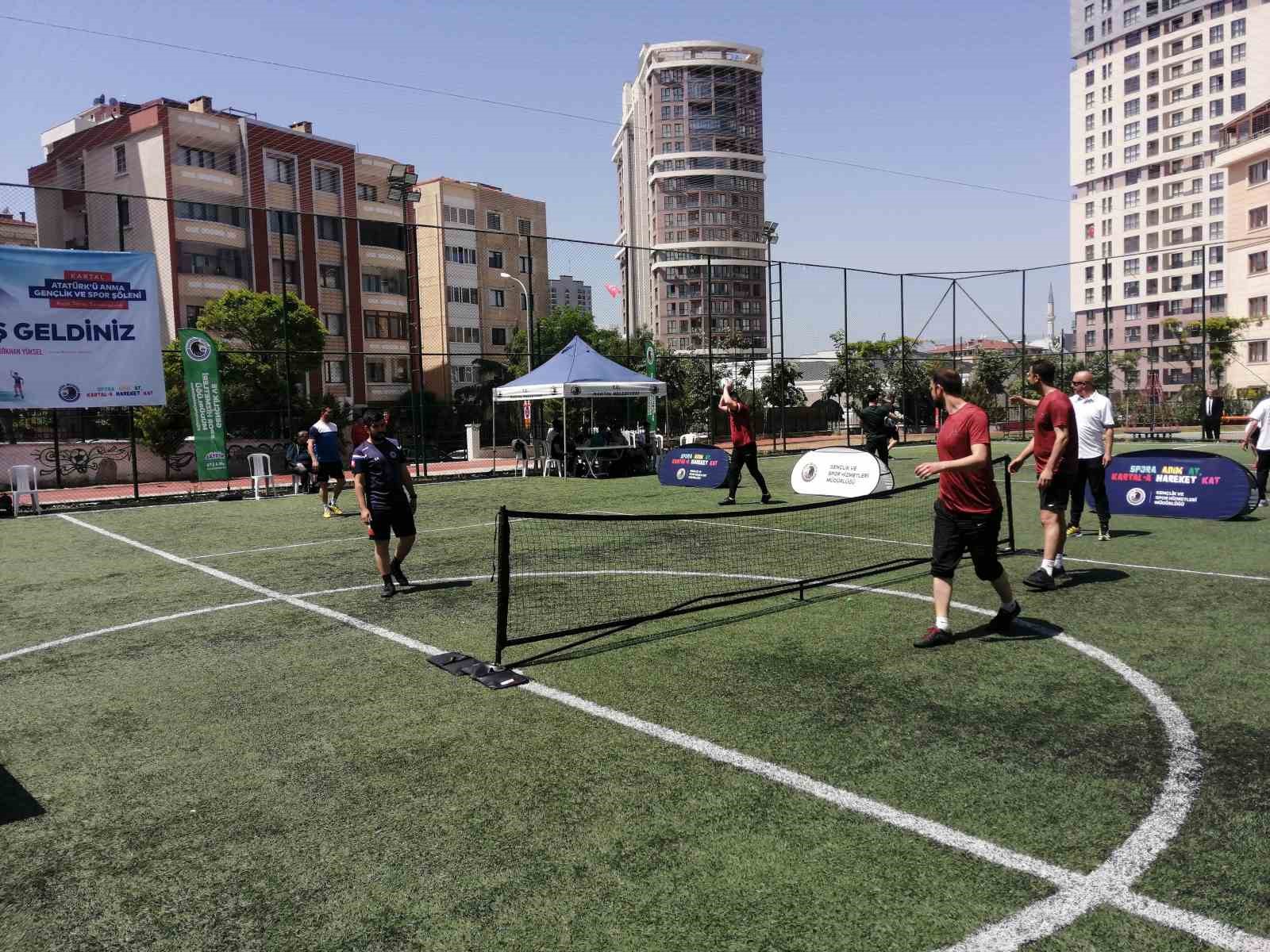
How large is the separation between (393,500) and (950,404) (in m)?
5.38

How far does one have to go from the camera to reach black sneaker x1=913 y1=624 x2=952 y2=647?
6867mm

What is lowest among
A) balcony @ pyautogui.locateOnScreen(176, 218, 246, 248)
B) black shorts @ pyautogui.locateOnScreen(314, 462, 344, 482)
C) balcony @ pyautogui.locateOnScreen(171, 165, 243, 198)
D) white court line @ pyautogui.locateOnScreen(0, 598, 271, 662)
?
white court line @ pyautogui.locateOnScreen(0, 598, 271, 662)

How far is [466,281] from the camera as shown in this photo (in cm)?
6303

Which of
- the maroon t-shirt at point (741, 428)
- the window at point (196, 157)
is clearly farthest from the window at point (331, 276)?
the maroon t-shirt at point (741, 428)

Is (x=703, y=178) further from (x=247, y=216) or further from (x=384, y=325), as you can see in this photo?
(x=247, y=216)

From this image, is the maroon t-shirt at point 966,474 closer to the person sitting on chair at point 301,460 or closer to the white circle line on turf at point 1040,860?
the white circle line on turf at point 1040,860

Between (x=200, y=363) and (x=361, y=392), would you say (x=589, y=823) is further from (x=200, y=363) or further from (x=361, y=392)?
(x=361, y=392)

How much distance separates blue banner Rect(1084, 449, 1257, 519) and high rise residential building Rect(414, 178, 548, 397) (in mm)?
47290

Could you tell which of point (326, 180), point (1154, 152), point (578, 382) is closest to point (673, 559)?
point (578, 382)

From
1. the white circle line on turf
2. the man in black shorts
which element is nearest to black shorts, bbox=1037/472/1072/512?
the white circle line on turf

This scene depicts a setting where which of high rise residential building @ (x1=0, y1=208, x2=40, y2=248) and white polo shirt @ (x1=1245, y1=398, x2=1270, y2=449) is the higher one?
high rise residential building @ (x1=0, y1=208, x2=40, y2=248)

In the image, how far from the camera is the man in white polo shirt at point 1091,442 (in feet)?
35.9

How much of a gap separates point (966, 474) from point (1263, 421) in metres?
10.8

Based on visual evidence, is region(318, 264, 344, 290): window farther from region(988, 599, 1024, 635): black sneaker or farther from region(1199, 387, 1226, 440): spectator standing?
region(988, 599, 1024, 635): black sneaker
